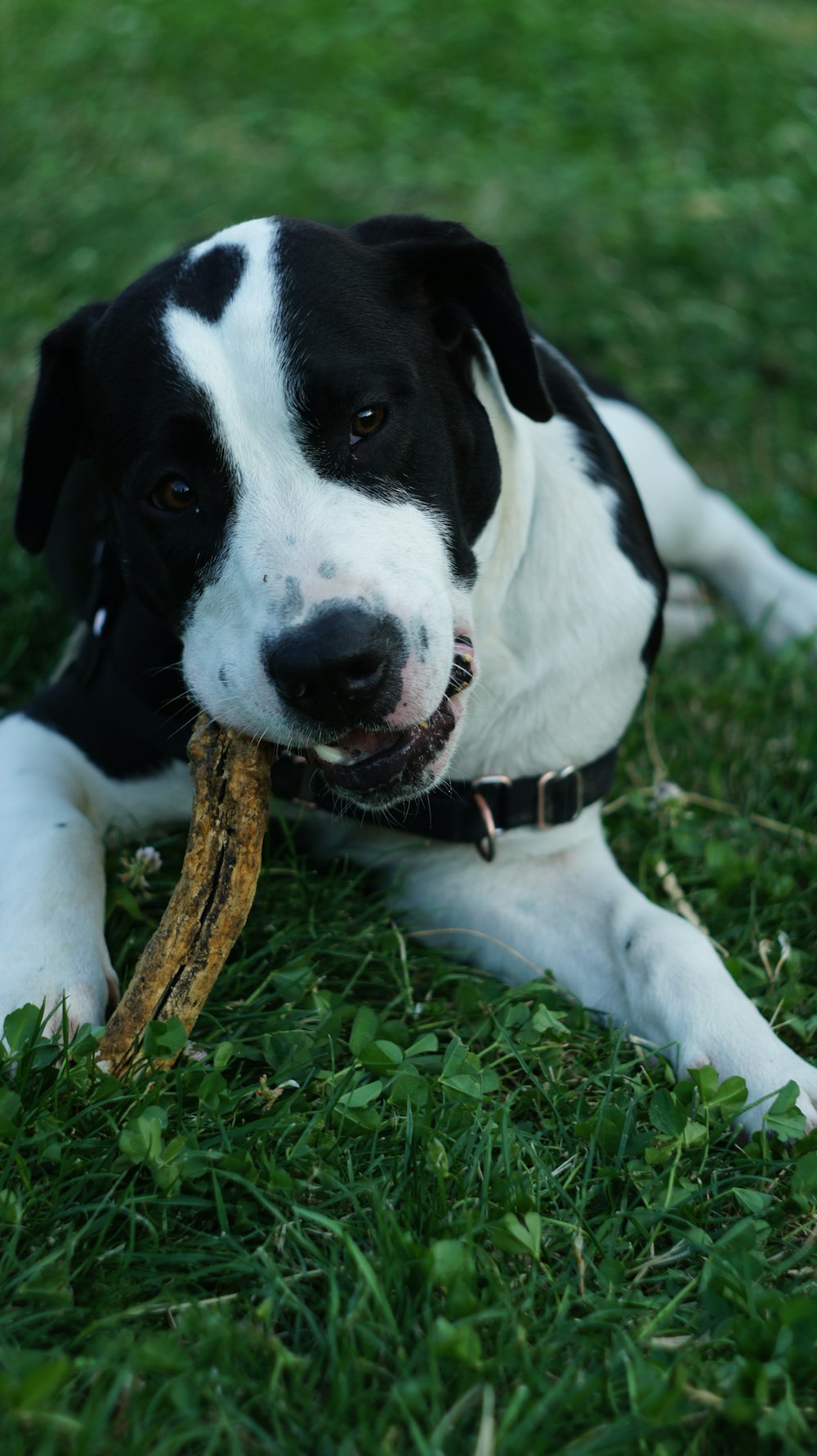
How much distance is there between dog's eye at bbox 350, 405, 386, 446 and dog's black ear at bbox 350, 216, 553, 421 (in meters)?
0.35

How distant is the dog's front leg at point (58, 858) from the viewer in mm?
2354

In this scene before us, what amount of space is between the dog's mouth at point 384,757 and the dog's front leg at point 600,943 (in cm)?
51

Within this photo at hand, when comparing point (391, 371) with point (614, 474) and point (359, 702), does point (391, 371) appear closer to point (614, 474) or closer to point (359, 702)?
point (359, 702)

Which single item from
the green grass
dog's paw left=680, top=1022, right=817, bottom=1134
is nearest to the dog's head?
the green grass

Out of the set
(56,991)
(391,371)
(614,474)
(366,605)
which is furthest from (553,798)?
(56,991)

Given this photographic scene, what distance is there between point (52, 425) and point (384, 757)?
Answer: 1.01 metres

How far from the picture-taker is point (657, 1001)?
2.49 meters

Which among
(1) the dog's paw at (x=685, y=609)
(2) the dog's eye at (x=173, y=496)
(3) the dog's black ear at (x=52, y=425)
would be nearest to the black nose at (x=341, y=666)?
(2) the dog's eye at (x=173, y=496)

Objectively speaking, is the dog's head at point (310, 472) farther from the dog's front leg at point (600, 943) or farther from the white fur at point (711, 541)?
the white fur at point (711, 541)

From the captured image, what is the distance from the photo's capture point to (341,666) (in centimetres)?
213

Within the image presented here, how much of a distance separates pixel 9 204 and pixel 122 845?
3.92 meters

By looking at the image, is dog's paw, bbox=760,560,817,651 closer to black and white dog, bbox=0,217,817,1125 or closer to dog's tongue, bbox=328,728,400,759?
black and white dog, bbox=0,217,817,1125

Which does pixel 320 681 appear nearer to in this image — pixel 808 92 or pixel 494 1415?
pixel 494 1415

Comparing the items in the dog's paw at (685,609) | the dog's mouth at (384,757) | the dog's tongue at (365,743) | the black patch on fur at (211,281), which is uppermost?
the black patch on fur at (211,281)
